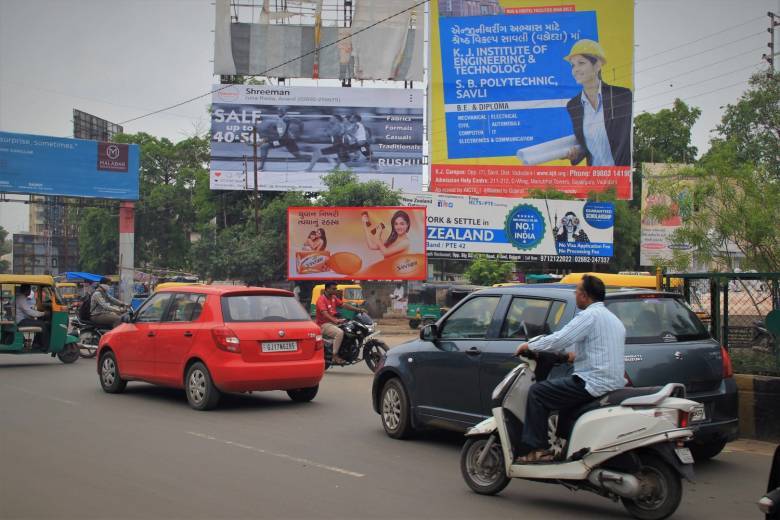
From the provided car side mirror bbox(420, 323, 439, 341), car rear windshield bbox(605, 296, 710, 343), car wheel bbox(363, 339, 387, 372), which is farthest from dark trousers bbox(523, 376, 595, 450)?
car wheel bbox(363, 339, 387, 372)

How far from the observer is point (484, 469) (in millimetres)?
6383

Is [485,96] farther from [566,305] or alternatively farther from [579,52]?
[566,305]

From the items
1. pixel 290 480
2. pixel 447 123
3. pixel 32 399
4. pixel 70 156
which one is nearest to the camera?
pixel 290 480

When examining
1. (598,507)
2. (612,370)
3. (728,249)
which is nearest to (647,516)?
(598,507)

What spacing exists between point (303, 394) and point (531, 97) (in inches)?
1641

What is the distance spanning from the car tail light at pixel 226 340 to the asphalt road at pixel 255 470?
0.88 metres

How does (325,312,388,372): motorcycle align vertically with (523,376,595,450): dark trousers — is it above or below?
below

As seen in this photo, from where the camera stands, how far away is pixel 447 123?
49.9 metres

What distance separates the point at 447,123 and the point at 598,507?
4501 centimetres

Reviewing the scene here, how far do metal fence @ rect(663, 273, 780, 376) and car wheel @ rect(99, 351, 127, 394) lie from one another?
8.13 meters

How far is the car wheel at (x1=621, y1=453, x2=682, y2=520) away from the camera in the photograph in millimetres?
5379

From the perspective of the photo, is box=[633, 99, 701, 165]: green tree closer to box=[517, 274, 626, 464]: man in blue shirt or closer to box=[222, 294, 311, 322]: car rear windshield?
box=[222, 294, 311, 322]: car rear windshield

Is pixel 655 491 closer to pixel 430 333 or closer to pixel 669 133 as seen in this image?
pixel 430 333

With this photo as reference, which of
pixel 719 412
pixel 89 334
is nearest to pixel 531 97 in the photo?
pixel 89 334
